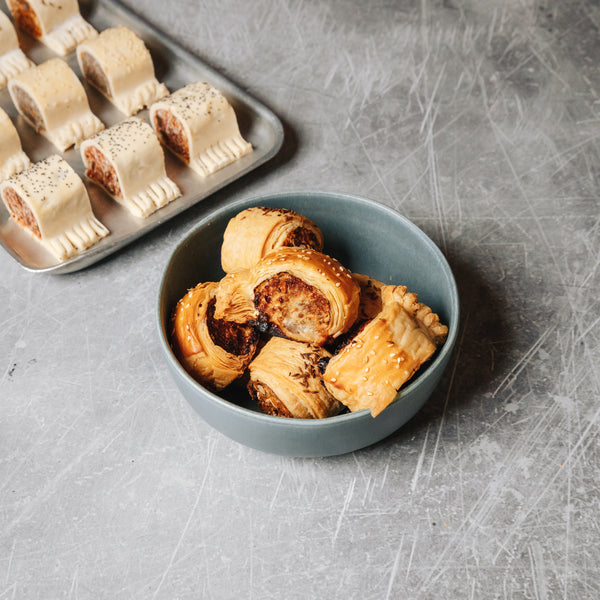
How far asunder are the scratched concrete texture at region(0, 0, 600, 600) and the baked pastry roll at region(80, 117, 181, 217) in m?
0.08

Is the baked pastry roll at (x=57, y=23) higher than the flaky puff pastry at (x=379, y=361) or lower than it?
higher

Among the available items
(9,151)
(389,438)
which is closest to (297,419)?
(389,438)

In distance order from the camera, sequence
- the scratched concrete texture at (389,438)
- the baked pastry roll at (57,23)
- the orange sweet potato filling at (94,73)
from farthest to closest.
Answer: the baked pastry roll at (57,23) → the orange sweet potato filling at (94,73) → the scratched concrete texture at (389,438)

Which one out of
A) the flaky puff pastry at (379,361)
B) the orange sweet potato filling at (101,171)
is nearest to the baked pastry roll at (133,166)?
the orange sweet potato filling at (101,171)

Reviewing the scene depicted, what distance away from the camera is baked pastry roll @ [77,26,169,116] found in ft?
5.82

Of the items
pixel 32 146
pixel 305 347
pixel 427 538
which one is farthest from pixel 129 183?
pixel 427 538

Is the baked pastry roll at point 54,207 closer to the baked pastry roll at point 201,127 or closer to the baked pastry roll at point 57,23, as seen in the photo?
the baked pastry roll at point 201,127

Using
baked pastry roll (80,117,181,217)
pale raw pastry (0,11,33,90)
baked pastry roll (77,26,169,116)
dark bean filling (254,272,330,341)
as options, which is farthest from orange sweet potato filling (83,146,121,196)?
dark bean filling (254,272,330,341)

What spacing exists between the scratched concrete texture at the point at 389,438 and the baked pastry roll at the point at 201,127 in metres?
0.09

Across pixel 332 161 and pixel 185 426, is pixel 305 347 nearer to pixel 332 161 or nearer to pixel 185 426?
pixel 185 426

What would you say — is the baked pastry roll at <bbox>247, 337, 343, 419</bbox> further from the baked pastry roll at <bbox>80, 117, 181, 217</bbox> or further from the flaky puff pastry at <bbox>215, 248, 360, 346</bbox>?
the baked pastry roll at <bbox>80, 117, 181, 217</bbox>

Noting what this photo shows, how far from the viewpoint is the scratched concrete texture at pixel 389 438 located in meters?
1.09

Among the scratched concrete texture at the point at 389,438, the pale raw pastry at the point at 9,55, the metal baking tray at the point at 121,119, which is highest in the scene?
the pale raw pastry at the point at 9,55

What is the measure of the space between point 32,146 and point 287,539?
1150 millimetres
